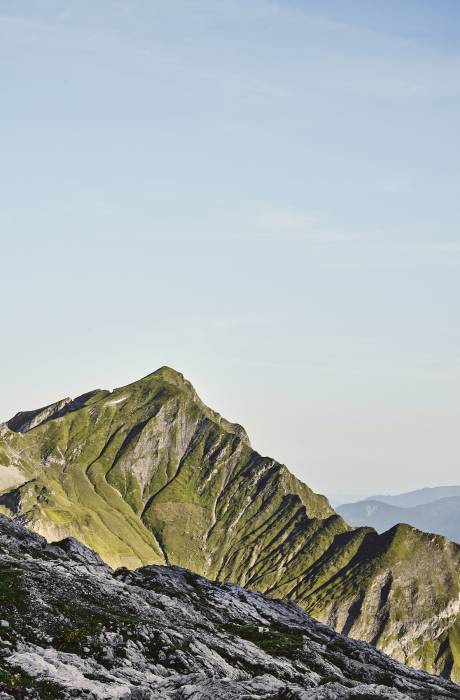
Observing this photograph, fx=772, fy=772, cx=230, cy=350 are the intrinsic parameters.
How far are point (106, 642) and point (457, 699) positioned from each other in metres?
75.7

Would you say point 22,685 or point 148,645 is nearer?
point 22,685

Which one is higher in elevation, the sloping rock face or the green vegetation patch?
the sloping rock face

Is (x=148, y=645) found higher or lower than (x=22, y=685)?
higher

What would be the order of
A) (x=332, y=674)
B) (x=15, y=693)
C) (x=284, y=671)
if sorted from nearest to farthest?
(x=15, y=693) < (x=284, y=671) < (x=332, y=674)

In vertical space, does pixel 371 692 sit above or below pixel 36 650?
above

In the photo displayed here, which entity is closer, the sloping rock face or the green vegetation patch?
the green vegetation patch

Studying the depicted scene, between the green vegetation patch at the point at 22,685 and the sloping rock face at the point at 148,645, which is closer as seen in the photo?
the green vegetation patch at the point at 22,685

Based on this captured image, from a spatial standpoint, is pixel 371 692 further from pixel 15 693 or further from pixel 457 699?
pixel 457 699

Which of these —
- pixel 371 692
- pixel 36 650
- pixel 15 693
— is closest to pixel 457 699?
pixel 371 692

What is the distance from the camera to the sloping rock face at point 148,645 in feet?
209

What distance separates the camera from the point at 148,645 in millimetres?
84250

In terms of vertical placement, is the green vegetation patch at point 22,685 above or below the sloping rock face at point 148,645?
below

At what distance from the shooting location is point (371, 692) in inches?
2827

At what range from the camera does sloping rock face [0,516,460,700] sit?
209 ft
